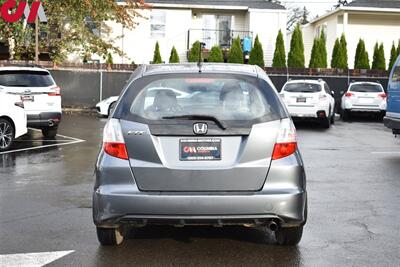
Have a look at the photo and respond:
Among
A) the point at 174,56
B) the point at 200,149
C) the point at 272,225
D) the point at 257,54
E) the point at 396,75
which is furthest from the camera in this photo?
the point at 174,56

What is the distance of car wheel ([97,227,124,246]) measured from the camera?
219 inches

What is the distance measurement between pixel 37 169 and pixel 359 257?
643 cm

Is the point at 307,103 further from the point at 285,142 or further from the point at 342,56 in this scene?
the point at 285,142

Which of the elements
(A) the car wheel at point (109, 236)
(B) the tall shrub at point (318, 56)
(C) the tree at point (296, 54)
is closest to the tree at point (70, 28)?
(C) the tree at point (296, 54)

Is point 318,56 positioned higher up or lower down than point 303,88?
higher up

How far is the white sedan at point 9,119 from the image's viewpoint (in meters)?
12.5

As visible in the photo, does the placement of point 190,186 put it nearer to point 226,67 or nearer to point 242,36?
point 226,67

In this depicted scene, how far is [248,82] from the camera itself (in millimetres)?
5340

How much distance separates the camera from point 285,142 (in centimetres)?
515

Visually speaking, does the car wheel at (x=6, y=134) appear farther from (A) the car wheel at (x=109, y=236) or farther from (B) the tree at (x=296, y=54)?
(B) the tree at (x=296, y=54)

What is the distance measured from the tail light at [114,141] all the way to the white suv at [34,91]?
928cm

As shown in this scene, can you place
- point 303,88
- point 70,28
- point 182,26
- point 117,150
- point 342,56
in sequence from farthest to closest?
1. point 182,26
2. point 342,56
3. point 70,28
4. point 303,88
5. point 117,150

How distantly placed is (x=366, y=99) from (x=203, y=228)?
1704 centimetres

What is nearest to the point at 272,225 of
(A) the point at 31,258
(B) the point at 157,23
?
(A) the point at 31,258
